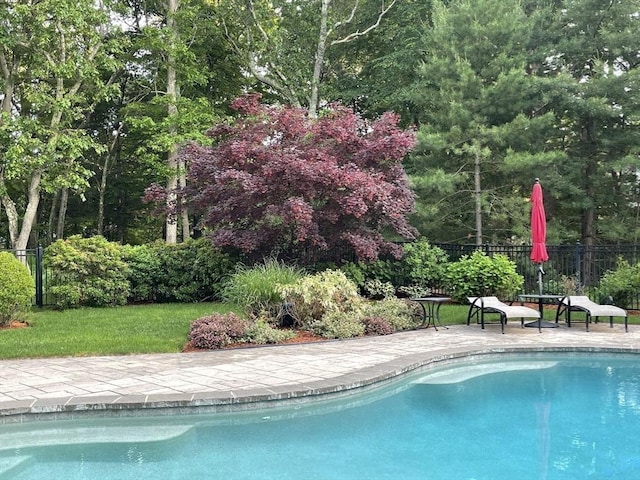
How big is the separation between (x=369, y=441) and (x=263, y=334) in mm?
3675

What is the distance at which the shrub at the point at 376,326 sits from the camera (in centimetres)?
894

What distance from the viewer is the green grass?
7.29 metres

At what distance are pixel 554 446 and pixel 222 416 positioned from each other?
9.51ft

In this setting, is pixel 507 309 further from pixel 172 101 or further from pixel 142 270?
pixel 172 101

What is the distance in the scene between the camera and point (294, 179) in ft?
34.4

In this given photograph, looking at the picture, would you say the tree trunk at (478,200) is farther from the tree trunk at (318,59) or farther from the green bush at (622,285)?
the tree trunk at (318,59)

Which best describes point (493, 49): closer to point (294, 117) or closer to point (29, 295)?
point (294, 117)

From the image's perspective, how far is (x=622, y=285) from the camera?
11008 millimetres

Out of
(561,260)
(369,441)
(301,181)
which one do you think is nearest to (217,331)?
(369,441)

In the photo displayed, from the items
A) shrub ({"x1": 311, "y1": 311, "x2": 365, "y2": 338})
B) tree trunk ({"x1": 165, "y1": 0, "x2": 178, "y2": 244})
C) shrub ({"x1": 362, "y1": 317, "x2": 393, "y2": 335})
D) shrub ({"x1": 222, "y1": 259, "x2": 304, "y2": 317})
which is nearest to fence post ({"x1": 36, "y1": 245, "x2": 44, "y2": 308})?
shrub ({"x1": 222, "y1": 259, "x2": 304, "y2": 317})

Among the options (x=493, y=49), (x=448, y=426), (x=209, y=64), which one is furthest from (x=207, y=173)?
(x=209, y=64)

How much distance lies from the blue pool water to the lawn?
267 cm

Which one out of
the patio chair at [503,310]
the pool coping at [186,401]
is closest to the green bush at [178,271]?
the patio chair at [503,310]

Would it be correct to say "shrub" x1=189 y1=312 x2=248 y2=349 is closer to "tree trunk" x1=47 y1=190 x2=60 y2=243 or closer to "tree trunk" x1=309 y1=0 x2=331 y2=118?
"tree trunk" x1=309 y1=0 x2=331 y2=118
